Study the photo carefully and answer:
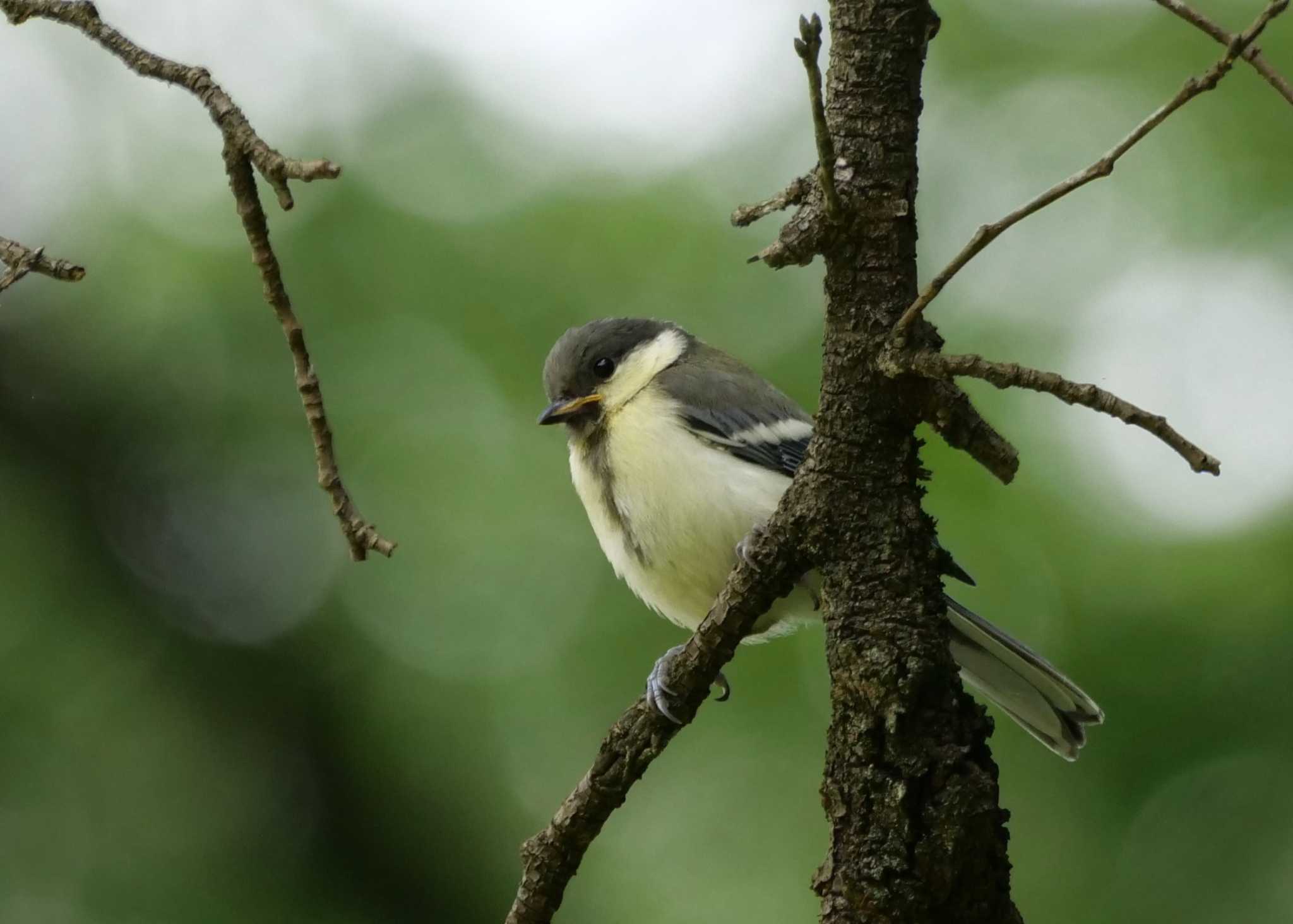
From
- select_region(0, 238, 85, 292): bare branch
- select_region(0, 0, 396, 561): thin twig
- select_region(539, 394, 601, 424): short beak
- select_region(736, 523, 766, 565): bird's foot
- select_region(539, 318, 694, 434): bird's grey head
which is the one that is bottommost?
select_region(0, 238, 85, 292): bare branch

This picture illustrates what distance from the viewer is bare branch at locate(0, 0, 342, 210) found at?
75.8 inches

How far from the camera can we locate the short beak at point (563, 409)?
13.7 ft

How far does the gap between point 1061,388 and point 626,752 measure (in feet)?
3.85

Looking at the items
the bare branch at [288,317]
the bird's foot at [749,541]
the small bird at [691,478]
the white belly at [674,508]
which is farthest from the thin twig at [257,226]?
the white belly at [674,508]

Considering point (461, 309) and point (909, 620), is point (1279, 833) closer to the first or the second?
point (909, 620)

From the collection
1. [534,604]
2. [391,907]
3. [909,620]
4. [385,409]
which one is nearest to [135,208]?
[385,409]

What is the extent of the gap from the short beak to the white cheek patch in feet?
0.13

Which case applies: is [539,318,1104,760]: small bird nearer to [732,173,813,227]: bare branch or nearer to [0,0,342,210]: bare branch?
[732,173,813,227]: bare branch

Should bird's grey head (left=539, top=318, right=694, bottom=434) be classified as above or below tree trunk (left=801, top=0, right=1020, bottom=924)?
above

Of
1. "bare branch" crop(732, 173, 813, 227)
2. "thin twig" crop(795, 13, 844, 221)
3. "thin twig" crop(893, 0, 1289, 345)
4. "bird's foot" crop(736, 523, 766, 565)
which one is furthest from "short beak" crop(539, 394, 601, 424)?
"thin twig" crop(893, 0, 1289, 345)

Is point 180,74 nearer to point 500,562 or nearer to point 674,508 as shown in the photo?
point 674,508

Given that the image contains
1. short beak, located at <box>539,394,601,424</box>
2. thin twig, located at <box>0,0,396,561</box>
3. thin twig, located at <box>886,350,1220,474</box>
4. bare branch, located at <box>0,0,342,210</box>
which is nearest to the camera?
thin twig, located at <box>886,350,1220,474</box>

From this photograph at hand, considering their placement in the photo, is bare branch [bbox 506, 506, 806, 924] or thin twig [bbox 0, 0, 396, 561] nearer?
thin twig [bbox 0, 0, 396, 561]

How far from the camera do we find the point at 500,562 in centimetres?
530
